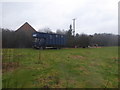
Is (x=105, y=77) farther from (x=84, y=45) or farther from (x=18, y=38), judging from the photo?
A: (x=84, y=45)

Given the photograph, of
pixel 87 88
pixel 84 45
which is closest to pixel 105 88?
pixel 87 88

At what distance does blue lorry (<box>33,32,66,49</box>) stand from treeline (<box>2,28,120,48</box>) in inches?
52.9

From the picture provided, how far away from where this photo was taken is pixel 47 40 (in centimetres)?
1673

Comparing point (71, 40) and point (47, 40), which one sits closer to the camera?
point (47, 40)

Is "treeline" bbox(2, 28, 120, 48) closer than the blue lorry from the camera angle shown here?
Yes

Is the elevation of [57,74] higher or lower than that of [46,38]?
lower

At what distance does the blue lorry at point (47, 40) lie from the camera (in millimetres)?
16013

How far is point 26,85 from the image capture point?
12.6ft

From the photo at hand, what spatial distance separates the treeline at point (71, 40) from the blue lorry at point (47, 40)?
1.34m

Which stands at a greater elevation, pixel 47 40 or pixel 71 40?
pixel 71 40

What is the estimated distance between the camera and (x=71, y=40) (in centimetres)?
2136

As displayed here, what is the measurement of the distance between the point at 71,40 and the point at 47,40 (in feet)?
18.3

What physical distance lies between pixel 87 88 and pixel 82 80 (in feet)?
2.14

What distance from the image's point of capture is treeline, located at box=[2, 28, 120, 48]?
498 inches
